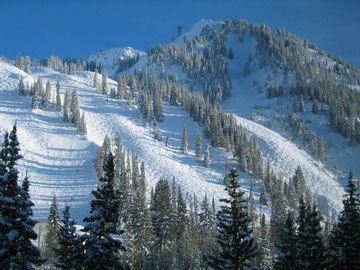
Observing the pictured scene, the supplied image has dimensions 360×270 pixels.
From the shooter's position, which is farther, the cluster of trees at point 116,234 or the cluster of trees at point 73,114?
the cluster of trees at point 73,114

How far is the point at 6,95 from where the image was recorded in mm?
138000

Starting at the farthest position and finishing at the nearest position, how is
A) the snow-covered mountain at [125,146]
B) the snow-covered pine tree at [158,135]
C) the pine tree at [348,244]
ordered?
the snow-covered pine tree at [158,135]
the snow-covered mountain at [125,146]
the pine tree at [348,244]

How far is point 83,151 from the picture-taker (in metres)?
107

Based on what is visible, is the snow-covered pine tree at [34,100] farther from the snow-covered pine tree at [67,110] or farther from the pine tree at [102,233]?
the pine tree at [102,233]

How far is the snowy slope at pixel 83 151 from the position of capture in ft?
293

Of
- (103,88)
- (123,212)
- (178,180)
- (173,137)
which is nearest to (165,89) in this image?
(103,88)

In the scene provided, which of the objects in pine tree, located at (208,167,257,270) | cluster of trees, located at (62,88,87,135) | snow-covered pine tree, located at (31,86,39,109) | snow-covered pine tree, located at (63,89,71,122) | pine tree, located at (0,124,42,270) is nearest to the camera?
pine tree, located at (0,124,42,270)

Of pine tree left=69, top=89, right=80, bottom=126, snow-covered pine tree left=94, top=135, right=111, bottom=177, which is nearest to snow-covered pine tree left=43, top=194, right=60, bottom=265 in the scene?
snow-covered pine tree left=94, top=135, right=111, bottom=177

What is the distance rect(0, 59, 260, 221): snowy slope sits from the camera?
89312 mm

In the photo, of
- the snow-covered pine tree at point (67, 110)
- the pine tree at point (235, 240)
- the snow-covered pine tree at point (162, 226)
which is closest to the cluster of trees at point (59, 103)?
the snow-covered pine tree at point (67, 110)

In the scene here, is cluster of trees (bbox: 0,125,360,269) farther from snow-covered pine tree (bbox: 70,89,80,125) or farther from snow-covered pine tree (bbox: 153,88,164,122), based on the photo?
snow-covered pine tree (bbox: 153,88,164,122)

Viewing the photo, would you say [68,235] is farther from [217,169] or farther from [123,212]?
[217,169]

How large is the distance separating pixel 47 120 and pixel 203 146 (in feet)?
223

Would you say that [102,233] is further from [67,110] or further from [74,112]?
[67,110]
